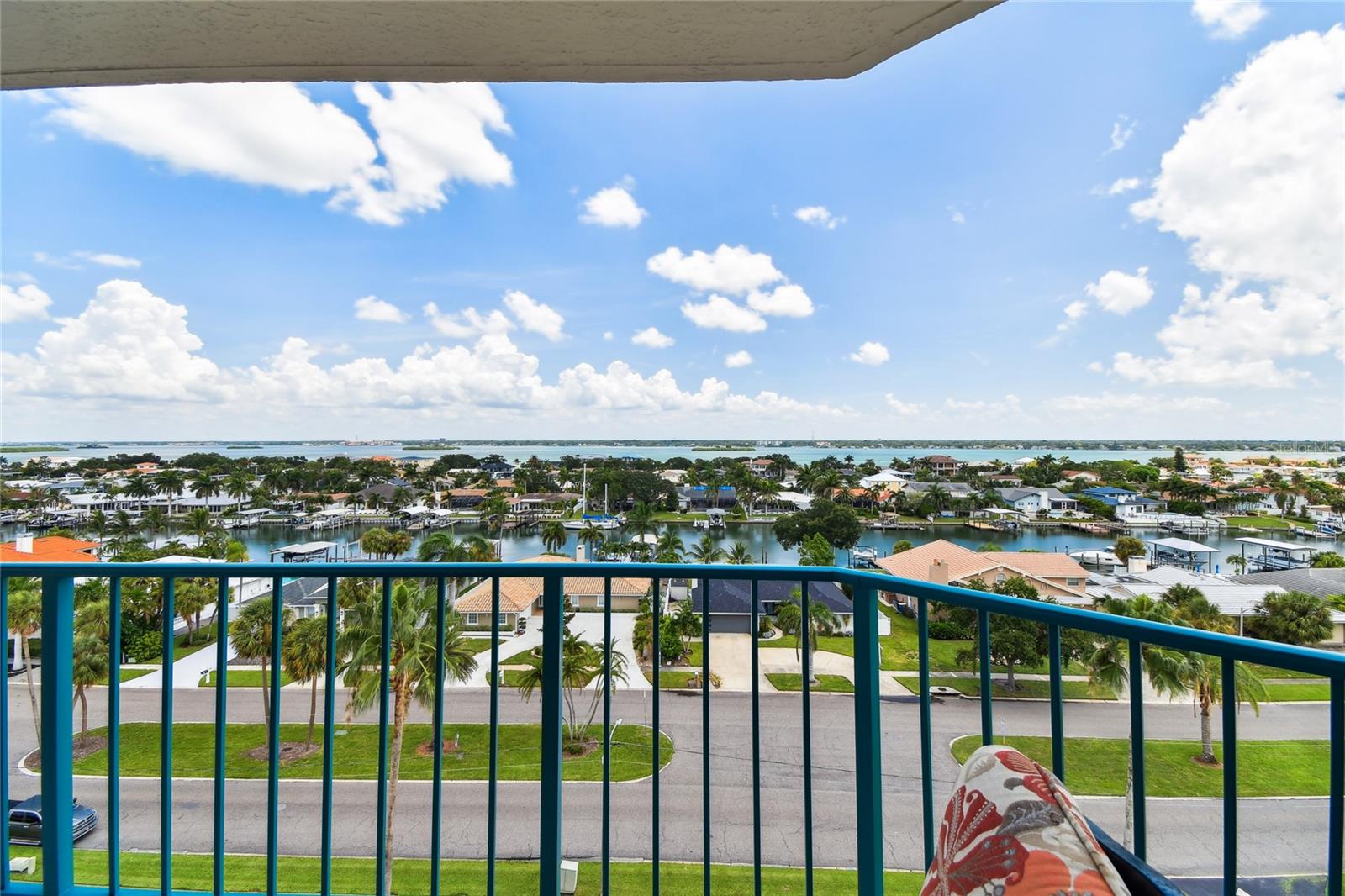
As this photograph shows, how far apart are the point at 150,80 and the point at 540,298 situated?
80.3 ft

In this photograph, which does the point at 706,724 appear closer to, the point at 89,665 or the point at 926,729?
the point at 926,729

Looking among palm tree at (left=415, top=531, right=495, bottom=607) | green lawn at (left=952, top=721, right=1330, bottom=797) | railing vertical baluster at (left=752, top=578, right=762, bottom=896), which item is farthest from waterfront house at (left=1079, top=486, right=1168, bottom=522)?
palm tree at (left=415, top=531, right=495, bottom=607)

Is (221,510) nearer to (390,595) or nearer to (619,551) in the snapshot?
(619,551)

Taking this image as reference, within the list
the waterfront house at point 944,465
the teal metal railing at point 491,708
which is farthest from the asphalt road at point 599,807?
the waterfront house at point 944,465

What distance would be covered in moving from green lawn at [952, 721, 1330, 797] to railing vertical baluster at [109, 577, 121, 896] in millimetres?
2153

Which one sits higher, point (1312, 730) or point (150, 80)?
point (150, 80)

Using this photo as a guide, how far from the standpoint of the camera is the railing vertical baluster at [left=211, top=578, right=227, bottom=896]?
152 cm

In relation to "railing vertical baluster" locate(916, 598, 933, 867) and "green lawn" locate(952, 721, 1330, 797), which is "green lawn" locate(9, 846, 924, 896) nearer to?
"green lawn" locate(952, 721, 1330, 797)

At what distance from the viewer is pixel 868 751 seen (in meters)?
1.38

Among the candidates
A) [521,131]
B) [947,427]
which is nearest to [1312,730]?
[521,131]

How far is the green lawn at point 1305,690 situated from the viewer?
78 centimetres

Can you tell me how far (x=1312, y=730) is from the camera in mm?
682

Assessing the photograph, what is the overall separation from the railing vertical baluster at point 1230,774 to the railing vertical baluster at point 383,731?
5.76ft

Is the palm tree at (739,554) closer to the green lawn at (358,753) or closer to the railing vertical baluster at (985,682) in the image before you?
the green lawn at (358,753)
